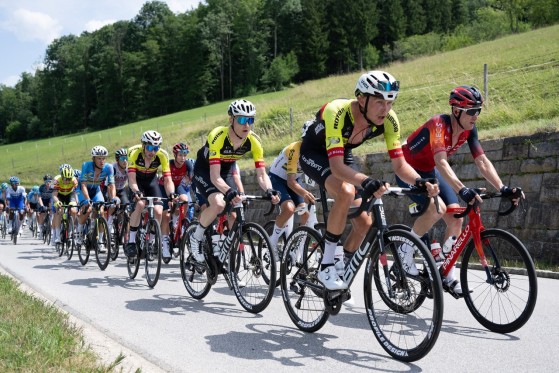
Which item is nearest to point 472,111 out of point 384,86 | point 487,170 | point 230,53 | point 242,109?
point 487,170

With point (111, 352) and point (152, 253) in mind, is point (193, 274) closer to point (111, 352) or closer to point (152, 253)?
point (152, 253)

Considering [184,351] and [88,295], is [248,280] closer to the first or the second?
[184,351]

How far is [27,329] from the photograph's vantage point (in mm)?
4914

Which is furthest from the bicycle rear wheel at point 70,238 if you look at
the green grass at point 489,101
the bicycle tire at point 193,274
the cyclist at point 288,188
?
the green grass at point 489,101

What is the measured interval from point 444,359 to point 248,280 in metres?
2.73

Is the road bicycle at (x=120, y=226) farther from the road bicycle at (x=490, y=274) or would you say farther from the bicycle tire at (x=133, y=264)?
the road bicycle at (x=490, y=274)

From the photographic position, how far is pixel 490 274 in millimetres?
5426

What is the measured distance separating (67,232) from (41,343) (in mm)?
8786

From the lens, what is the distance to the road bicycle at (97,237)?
412 inches

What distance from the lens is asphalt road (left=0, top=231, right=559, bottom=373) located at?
4.51 metres

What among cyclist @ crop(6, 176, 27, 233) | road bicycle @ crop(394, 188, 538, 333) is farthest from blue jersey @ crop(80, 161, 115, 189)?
cyclist @ crop(6, 176, 27, 233)

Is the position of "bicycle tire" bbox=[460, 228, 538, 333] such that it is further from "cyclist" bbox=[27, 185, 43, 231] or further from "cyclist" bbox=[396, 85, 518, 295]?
"cyclist" bbox=[27, 185, 43, 231]

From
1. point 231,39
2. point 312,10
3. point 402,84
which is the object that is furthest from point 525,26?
point 402,84

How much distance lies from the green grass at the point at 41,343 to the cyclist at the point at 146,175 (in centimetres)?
314
